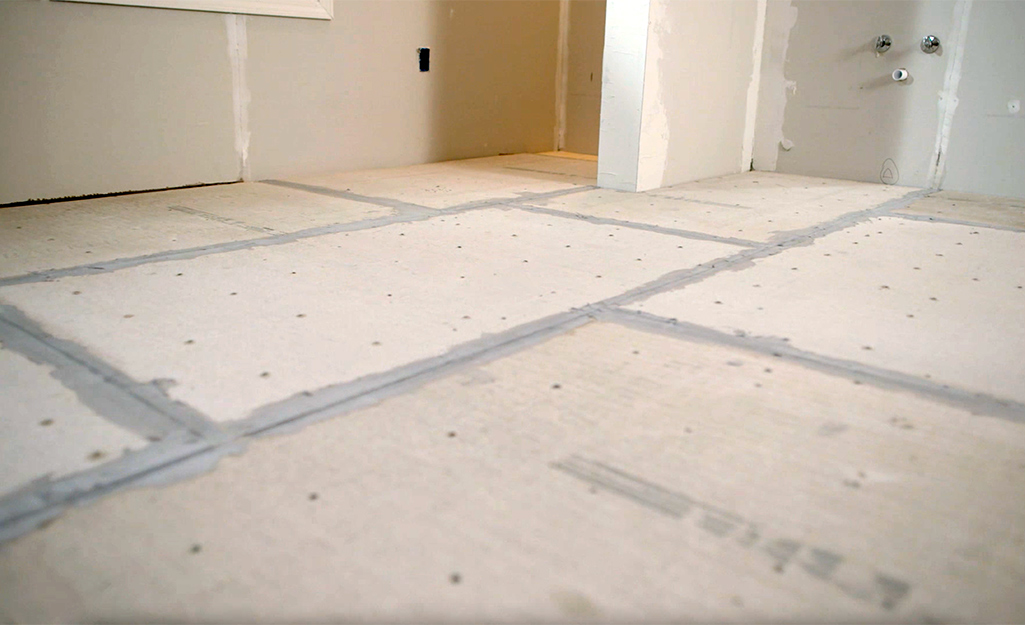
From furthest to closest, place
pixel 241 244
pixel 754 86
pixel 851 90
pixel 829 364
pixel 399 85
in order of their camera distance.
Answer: pixel 754 86
pixel 399 85
pixel 851 90
pixel 241 244
pixel 829 364

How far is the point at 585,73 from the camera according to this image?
20.6ft

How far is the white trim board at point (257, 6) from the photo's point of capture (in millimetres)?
3852

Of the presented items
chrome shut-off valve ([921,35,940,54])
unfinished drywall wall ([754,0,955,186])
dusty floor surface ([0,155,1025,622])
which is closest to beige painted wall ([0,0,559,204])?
dusty floor surface ([0,155,1025,622])

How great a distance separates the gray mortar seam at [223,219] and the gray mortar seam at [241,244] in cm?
11

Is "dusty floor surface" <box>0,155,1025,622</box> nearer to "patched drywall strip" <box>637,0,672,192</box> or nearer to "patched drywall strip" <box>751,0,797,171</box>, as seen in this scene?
"patched drywall strip" <box>637,0,672,192</box>

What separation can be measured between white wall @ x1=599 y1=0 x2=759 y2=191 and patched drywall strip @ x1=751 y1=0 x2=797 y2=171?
0.51 ft

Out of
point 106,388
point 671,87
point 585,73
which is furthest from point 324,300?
point 585,73

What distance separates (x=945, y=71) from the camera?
4594mm

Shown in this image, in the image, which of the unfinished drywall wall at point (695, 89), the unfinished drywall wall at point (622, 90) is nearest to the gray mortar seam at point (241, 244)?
the unfinished drywall wall at point (622, 90)

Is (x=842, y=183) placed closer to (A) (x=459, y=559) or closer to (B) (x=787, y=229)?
(B) (x=787, y=229)

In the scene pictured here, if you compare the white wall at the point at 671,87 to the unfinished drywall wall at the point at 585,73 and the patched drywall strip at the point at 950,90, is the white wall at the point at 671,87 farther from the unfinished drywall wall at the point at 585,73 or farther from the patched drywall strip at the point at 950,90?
the unfinished drywall wall at the point at 585,73

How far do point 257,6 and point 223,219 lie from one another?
1.49 m

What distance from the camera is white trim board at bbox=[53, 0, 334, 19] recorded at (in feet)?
12.6

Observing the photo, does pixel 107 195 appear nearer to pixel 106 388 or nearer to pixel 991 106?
pixel 106 388
